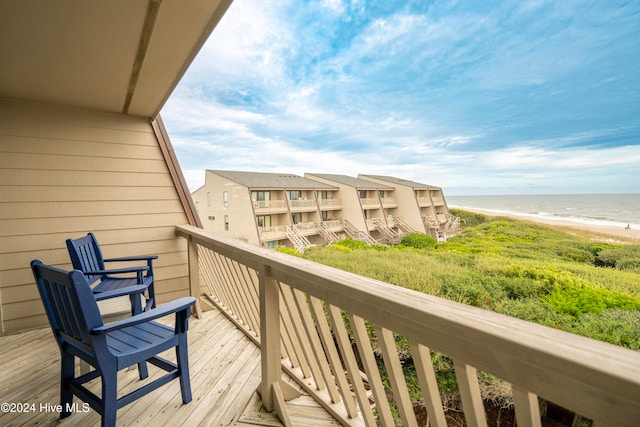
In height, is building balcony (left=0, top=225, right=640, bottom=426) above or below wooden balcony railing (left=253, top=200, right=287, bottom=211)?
below

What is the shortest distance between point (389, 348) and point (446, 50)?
3.24 metres

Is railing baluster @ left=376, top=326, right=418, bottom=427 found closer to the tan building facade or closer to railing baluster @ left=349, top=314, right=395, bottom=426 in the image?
railing baluster @ left=349, top=314, right=395, bottom=426

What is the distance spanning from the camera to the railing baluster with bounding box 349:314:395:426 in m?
0.98

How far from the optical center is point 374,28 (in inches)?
127

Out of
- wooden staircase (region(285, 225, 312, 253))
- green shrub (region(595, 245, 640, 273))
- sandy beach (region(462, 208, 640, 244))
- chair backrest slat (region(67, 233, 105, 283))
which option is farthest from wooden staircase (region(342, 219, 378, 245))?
chair backrest slat (region(67, 233, 105, 283))

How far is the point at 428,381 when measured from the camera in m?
0.79

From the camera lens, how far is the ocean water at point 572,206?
2668 millimetres

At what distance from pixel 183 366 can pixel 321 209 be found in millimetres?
5642

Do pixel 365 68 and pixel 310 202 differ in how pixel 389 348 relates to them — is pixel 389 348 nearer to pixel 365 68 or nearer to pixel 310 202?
pixel 365 68

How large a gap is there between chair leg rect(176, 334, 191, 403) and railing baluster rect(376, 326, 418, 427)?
44.7 inches

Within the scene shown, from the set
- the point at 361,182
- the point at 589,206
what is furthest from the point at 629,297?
the point at 361,182

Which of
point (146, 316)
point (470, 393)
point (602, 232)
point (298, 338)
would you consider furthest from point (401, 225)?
point (470, 393)

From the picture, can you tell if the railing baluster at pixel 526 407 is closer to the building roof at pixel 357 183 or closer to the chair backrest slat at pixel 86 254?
the chair backrest slat at pixel 86 254

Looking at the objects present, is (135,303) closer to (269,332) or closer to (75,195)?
(269,332)
